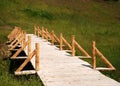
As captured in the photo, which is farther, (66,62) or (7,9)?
(7,9)

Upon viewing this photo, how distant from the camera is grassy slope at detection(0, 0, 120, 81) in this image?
43.2 meters

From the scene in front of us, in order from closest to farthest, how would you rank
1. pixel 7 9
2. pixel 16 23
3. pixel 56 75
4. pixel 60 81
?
pixel 60 81 → pixel 56 75 → pixel 16 23 → pixel 7 9

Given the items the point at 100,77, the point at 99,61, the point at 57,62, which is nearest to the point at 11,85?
the point at 100,77

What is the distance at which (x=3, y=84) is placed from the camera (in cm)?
1282

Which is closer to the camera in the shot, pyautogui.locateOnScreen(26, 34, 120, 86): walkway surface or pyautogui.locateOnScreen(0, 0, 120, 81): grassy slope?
pyautogui.locateOnScreen(26, 34, 120, 86): walkway surface

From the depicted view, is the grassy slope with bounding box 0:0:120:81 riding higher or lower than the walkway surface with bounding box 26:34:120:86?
higher

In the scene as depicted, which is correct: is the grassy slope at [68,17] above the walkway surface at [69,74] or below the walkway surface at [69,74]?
above

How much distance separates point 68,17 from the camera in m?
53.5

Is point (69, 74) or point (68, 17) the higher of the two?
point (68, 17)

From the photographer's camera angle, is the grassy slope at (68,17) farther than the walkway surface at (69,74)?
Yes

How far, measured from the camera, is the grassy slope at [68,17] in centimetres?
4325

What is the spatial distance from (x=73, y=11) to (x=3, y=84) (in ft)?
150

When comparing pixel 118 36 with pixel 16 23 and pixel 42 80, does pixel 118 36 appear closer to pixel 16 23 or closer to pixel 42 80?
pixel 16 23

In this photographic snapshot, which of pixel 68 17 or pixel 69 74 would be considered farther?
pixel 68 17
